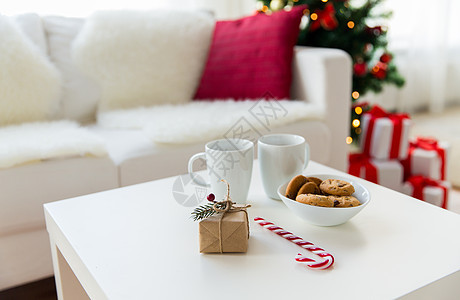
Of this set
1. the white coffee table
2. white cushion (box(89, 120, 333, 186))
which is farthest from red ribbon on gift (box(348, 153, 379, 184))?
the white coffee table

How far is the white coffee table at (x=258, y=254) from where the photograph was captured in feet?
1.95

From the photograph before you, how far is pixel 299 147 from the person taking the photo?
865 mm

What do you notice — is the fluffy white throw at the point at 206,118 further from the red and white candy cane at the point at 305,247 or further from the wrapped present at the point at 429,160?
the red and white candy cane at the point at 305,247

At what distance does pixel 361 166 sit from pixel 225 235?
1.27 metres

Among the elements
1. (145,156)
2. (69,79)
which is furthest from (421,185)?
(69,79)

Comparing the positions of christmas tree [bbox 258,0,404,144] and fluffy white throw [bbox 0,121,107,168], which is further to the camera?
christmas tree [bbox 258,0,404,144]

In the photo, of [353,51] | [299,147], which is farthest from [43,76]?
[353,51]

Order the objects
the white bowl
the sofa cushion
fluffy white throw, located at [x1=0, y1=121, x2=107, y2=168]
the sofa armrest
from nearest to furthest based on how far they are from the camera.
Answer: the white bowl
fluffy white throw, located at [x1=0, y1=121, x2=107, y2=168]
the sofa armrest
the sofa cushion

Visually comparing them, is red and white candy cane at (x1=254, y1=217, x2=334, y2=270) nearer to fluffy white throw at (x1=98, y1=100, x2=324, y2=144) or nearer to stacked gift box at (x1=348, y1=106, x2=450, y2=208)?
fluffy white throw at (x1=98, y1=100, x2=324, y2=144)

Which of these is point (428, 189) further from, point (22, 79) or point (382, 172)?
point (22, 79)

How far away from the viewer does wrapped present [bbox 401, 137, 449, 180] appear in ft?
5.91

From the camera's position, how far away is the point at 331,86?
1.64 metres

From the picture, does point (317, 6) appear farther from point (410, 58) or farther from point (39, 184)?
point (410, 58)

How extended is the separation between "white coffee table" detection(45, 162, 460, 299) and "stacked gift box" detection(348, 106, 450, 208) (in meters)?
0.96
